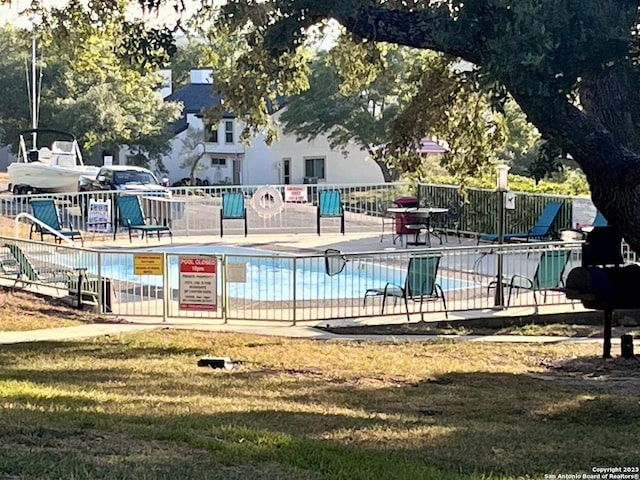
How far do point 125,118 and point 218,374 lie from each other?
44.1 m

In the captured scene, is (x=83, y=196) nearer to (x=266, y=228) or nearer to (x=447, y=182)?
(x=266, y=228)

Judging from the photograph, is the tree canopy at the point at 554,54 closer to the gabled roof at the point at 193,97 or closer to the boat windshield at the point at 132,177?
the boat windshield at the point at 132,177

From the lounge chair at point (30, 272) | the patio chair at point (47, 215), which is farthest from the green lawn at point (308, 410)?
the patio chair at point (47, 215)

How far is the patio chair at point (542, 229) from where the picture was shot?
975 inches

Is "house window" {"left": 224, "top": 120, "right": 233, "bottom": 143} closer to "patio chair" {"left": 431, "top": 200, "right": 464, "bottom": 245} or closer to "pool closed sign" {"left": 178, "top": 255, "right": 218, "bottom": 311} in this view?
"patio chair" {"left": 431, "top": 200, "right": 464, "bottom": 245}

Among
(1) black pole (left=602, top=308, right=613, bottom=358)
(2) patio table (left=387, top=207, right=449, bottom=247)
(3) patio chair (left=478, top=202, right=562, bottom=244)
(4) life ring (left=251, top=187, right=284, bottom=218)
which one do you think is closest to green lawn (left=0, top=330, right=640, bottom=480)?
(1) black pole (left=602, top=308, right=613, bottom=358)

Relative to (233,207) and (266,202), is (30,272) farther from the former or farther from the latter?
(266,202)

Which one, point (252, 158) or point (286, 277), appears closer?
point (286, 277)

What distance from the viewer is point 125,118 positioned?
52938 millimetres

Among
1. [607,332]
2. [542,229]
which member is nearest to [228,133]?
[542,229]

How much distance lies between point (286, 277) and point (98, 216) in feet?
40.7

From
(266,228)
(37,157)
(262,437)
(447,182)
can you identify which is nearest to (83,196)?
(266,228)

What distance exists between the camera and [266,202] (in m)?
29.9

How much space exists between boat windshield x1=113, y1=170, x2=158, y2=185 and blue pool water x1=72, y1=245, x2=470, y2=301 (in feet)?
63.6
